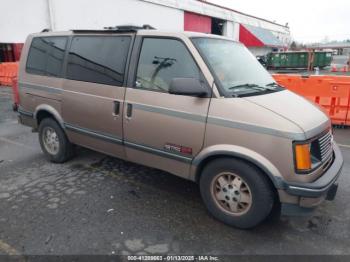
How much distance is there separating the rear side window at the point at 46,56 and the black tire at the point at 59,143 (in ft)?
2.57

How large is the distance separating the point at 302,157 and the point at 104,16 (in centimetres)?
1977

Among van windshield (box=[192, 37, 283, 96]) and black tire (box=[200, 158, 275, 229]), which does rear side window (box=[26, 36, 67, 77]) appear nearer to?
van windshield (box=[192, 37, 283, 96])

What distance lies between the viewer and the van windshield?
328cm

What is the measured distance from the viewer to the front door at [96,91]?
3.89 m

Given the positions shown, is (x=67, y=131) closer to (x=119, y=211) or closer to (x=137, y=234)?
(x=119, y=211)

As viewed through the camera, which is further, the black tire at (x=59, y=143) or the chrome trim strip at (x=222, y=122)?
the black tire at (x=59, y=143)

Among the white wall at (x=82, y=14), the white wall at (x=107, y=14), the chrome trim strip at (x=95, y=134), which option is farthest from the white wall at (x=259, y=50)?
the chrome trim strip at (x=95, y=134)

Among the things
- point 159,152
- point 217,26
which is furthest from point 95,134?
point 217,26

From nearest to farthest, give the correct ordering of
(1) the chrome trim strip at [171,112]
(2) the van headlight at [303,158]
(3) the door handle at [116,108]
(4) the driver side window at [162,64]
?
(2) the van headlight at [303,158], (1) the chrome trim strip at [171,112], (4) the driver side window at [162,64], (3) the door handle at [116,108]

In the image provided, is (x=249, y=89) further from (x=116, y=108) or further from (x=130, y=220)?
(x=130, y=220)

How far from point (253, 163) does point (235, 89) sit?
0.83 metres

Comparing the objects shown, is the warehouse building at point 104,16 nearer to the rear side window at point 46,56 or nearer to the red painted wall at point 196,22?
the red painted wall at point 196,22

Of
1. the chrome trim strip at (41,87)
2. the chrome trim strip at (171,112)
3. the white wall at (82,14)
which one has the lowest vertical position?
the chrome trim strip at (171,112)

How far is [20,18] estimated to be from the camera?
50.5 ft
